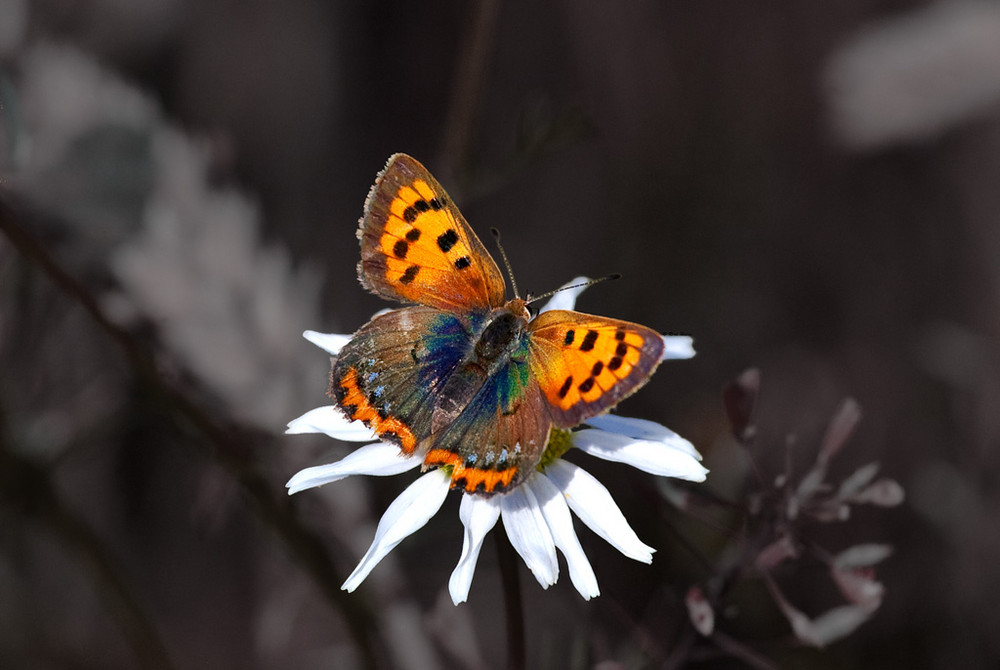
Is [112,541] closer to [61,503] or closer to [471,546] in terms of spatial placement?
[61,503]

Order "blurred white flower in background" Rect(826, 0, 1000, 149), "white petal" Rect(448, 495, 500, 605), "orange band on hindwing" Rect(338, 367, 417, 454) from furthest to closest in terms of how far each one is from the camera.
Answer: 1. "blurred white flower in background" Rect(826, 0, 1000, 149)
2. "orange band on hindwing" Rect(338, 367, 417, 454)
3. "white petal" Rect(448, 495, 500, 605)

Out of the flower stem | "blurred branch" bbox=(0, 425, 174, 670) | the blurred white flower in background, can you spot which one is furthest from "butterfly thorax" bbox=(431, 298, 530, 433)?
the blurred white flower in background

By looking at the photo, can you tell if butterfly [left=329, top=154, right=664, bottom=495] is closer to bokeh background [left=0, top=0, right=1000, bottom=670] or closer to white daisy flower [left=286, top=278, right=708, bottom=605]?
white daisy flower [left=286, top=278, right=708, bottom=605]

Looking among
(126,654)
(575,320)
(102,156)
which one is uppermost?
(102,156)

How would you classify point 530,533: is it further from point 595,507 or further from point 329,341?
point 329,341

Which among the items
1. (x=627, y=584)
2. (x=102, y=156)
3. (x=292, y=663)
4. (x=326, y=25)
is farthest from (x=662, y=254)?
(x=102, y=156)

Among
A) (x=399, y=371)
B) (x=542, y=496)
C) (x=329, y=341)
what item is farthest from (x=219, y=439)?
(x=542, y=496)

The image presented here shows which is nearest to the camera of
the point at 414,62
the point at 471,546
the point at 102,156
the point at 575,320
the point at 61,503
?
the point at 471,546
